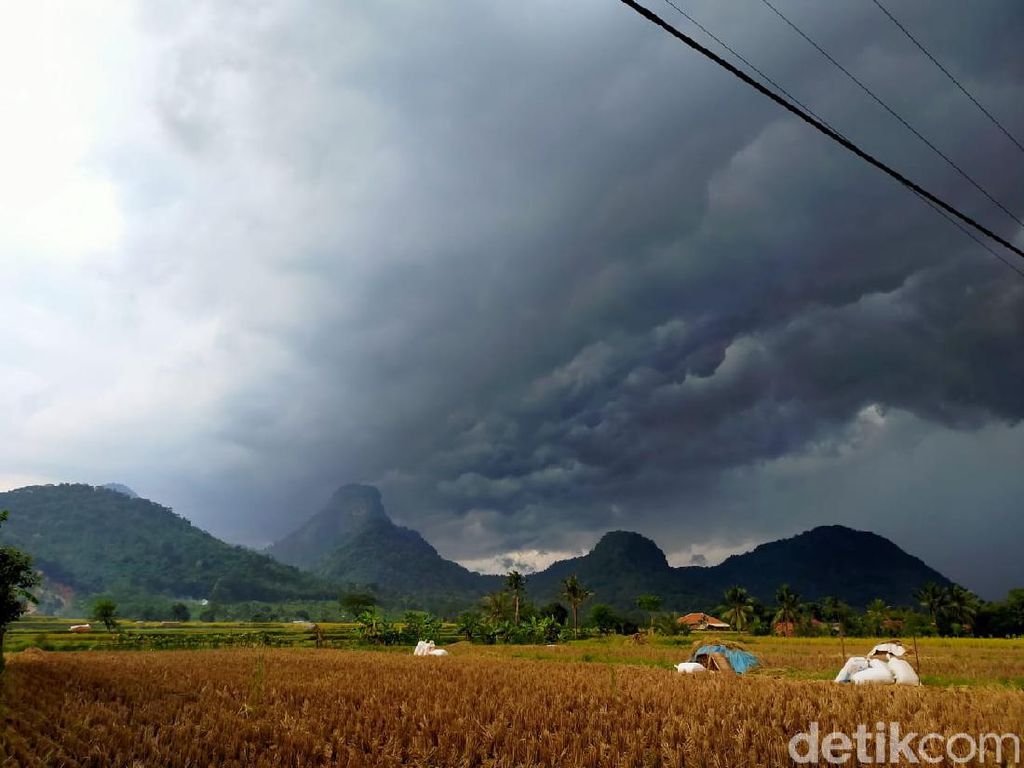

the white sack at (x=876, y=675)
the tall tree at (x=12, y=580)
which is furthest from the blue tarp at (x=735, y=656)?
the tall tree at (x=12, y=580)

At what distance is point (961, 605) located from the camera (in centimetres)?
9800

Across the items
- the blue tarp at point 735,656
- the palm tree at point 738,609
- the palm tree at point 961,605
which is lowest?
the palm tree at point 738,609

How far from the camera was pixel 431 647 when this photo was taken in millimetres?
40969

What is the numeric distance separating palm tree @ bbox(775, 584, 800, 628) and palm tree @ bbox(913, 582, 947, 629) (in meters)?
21.1

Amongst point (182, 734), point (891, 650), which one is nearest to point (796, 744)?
point (182, 734)

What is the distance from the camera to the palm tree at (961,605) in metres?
96.0

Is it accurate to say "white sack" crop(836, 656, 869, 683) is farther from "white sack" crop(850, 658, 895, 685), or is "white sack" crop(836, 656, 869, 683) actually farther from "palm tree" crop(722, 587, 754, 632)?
"palm tree" crop(722, 587, 754, 632)

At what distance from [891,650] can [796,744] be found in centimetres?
1405

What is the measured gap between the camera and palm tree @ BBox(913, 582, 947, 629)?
100 m

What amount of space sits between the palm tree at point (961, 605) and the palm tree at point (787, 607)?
25.5m

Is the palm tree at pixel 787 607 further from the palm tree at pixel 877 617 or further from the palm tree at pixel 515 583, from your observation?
the palm tree at pixel 515 583

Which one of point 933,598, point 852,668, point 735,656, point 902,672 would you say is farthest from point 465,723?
point 933,598

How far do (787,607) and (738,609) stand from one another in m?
9.62

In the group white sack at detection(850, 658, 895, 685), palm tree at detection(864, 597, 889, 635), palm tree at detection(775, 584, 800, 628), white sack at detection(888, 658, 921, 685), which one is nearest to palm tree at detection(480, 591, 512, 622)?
palm tree at detection(775, 584, 800, 628)
